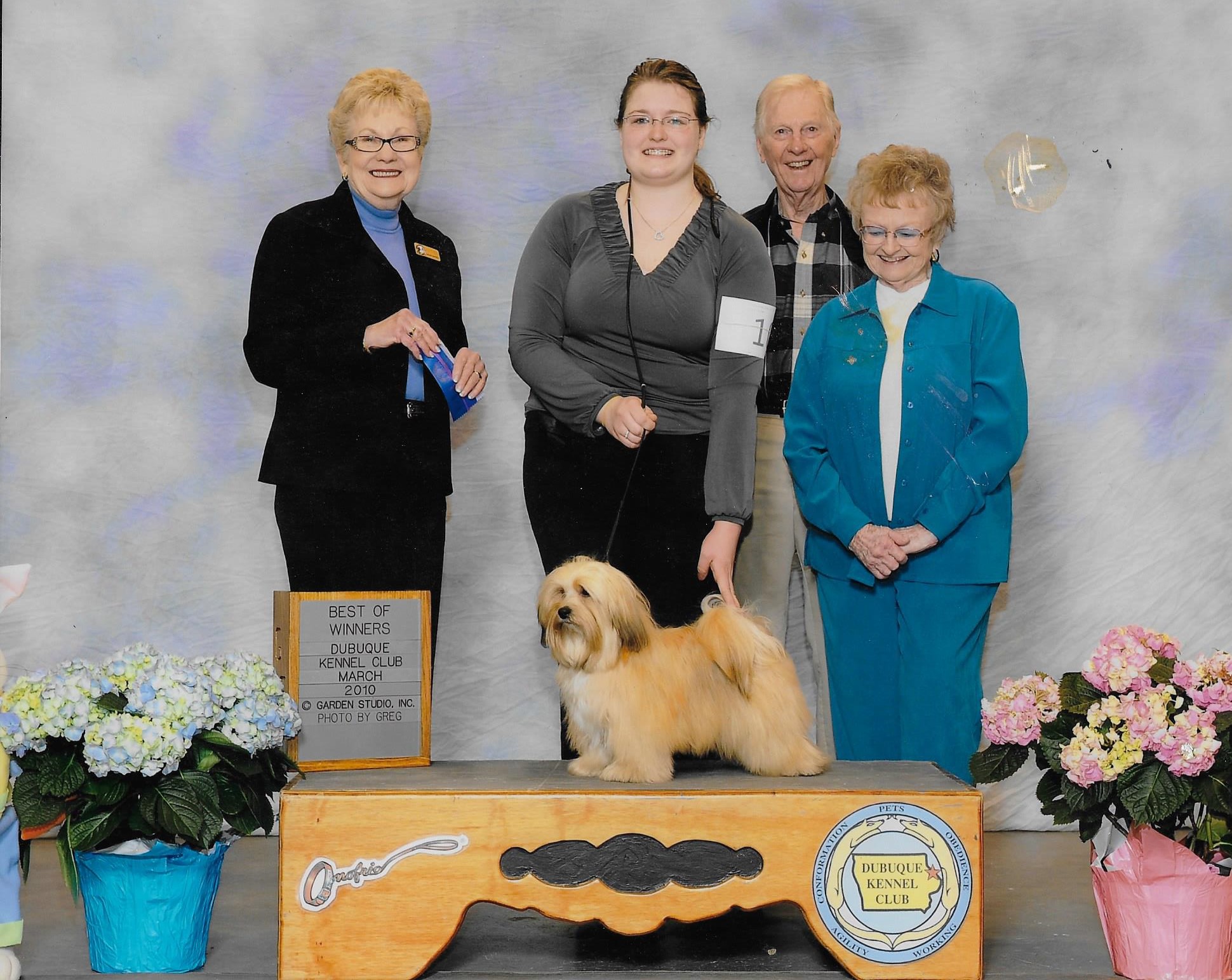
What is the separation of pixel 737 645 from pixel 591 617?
30 cm

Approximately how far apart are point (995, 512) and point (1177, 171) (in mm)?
1332

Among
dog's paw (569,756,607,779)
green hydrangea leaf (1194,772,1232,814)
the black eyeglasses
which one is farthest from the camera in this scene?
the black eyeglasses

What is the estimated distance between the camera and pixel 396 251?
131 inches

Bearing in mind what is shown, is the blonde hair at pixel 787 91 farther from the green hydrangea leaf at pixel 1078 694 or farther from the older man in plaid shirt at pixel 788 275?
the green hydrangea leaf at pixel 1078 694

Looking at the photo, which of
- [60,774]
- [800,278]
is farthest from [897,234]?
[60,774]

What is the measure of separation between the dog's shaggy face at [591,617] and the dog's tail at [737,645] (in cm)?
14

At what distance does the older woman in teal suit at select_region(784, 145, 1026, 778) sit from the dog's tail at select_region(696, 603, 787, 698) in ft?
1.76

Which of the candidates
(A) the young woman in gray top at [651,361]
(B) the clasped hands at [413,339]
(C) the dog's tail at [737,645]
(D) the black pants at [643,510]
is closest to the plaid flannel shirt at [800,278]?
(A) the young woman in gray top at [651,361]

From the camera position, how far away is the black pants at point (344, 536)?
3.29 metres

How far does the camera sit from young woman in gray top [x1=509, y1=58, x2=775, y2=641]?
305 cm

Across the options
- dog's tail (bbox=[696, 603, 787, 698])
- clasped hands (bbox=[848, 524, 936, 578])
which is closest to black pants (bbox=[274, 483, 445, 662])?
dog's tail (bbox=[696, 603, 787, 698])

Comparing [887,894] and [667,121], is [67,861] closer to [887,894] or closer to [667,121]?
[887,894]

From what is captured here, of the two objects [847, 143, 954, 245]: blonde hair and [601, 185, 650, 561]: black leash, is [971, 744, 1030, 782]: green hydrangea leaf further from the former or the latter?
[847, 143, 954, 245]: blonde hair

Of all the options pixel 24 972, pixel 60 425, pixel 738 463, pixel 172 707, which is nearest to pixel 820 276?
pixel 738 463
